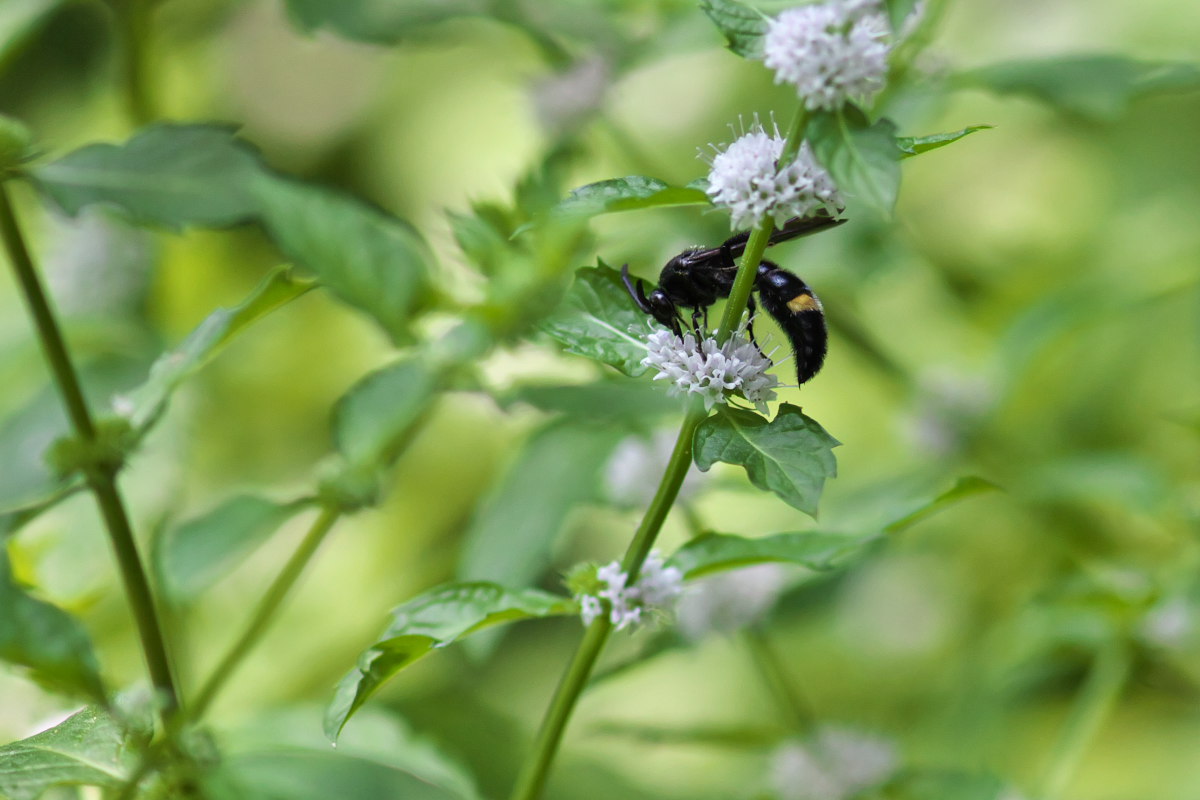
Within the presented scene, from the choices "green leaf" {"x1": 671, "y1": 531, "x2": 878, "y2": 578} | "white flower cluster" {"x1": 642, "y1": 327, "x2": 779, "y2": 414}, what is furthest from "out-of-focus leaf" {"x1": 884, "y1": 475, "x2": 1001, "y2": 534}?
"white flower cluster" {"x1": 642, "y1": 327, "x2": 779, "y2": 414}

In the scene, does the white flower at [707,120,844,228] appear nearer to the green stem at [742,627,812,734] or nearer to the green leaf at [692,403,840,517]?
the green leaf at [692,403,840,517]

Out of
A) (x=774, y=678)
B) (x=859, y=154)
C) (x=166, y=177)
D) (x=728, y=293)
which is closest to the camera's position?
(x=859, y=154)

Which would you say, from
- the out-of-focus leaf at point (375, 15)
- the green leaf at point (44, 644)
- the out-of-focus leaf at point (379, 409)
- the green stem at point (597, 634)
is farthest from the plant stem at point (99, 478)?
the out-of-focus leaf at point (375, 15)

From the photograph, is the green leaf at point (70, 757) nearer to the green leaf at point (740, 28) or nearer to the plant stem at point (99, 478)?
the plant stem at point (99, 478)

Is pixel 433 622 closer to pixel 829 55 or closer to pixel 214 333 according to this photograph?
pixel 214 333

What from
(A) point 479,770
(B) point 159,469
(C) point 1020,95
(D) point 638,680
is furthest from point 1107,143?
(B) point 159,469

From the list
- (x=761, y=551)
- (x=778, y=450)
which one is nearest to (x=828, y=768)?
(x=761, y=551)
